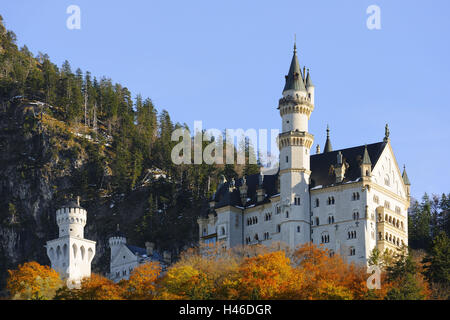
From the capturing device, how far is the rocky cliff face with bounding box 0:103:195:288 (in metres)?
141

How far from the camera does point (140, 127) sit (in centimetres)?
16825

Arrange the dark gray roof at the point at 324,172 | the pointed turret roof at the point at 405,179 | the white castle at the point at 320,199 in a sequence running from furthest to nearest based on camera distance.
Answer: the pointed turret roof at the point at 405,179 < the dark gray roof at the point at 324,172 < the white castle at the point at 320,199

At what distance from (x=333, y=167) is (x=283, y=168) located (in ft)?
18.5

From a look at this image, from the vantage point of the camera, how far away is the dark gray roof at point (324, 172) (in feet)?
360

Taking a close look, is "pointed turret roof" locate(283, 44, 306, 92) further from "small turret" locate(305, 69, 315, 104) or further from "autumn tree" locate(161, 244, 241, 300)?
"autumn tree" locate(161, 244, 241, 300)

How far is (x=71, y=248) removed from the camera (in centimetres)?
11900

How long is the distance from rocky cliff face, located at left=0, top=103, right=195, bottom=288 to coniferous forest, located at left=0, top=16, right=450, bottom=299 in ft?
0.49

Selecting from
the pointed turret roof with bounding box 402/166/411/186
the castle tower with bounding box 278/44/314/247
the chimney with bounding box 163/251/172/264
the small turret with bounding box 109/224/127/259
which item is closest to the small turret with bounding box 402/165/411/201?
the pointed turret roof with bounding box 402/166/411/186

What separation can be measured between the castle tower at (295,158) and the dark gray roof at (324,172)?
5.66 ft

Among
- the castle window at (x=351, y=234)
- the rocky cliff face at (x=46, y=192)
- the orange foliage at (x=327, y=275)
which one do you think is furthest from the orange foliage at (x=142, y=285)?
the rocky cliff face at (x=46, y=192)

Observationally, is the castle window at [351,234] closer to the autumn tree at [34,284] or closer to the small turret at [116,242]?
the autumn tree at [34,284]
